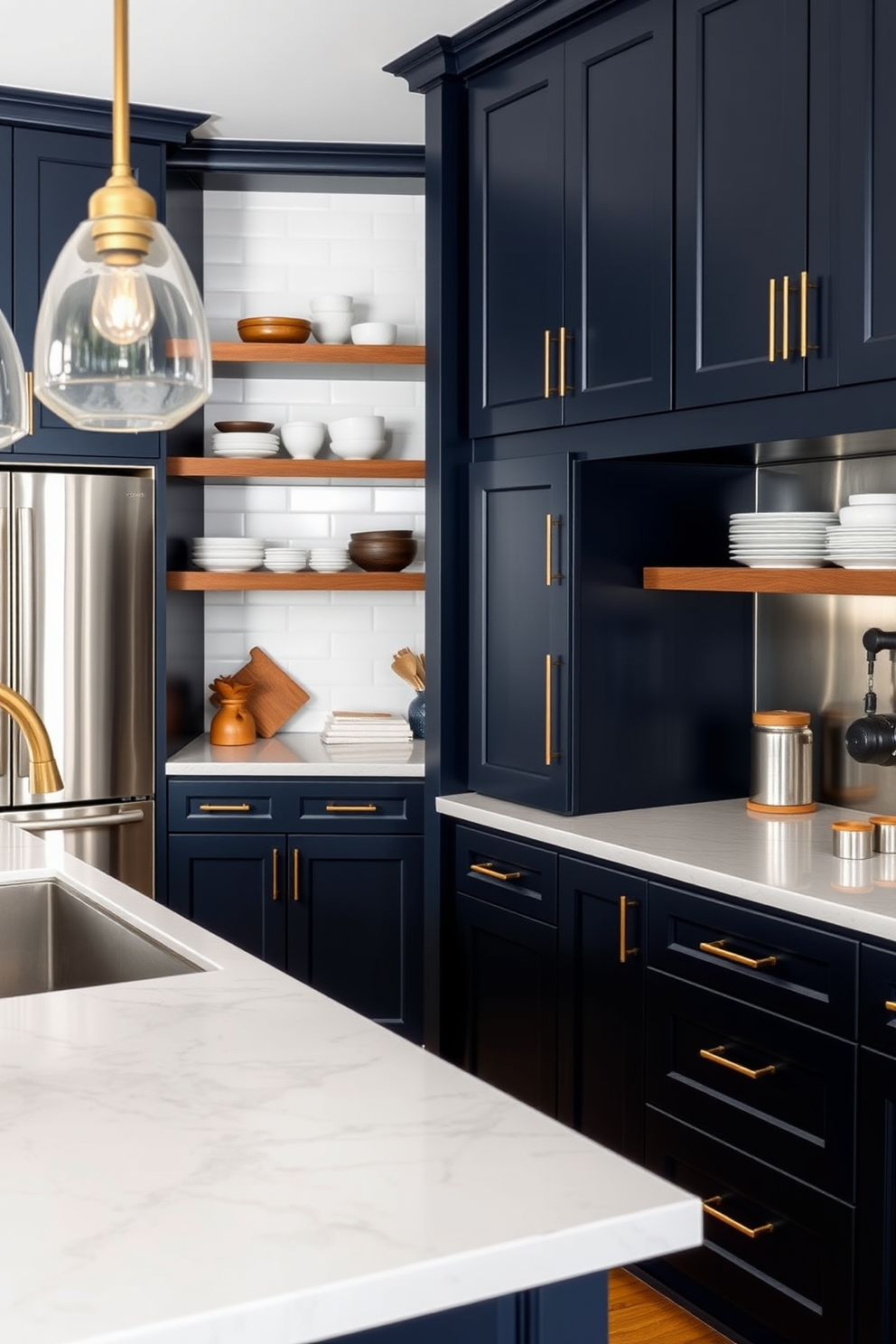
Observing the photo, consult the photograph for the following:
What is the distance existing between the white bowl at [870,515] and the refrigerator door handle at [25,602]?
226 cm

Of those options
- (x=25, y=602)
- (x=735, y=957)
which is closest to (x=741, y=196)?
(x=735, y=957)

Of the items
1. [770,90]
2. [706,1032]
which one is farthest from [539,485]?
[706,1032]

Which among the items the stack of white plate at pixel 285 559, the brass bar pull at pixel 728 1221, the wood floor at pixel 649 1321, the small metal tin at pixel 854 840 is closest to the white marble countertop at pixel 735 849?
the small metal tin at pixel 854 840

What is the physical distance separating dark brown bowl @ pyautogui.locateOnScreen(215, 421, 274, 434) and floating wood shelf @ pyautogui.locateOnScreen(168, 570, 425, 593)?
46 cm

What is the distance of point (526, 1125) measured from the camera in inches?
52.9

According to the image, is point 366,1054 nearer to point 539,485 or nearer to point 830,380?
point 830,380

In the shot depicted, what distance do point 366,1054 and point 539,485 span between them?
1.99m

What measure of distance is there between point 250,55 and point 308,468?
3.92ft

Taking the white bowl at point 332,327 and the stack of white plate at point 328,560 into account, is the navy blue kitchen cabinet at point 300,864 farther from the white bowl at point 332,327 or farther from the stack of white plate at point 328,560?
the white bowl at point 332,327

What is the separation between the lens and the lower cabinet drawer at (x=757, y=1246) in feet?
7.96

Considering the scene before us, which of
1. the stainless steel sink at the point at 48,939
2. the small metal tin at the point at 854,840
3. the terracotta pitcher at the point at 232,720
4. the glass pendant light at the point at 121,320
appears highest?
the glass pendant light at the point at 121,320

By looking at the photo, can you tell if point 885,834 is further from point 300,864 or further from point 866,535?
point 300,864

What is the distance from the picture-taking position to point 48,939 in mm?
2402

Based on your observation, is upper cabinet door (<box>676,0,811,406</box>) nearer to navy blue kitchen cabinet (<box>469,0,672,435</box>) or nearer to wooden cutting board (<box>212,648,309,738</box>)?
navy blue kitchen cabinet (<box>469,0,672,435</box>)
